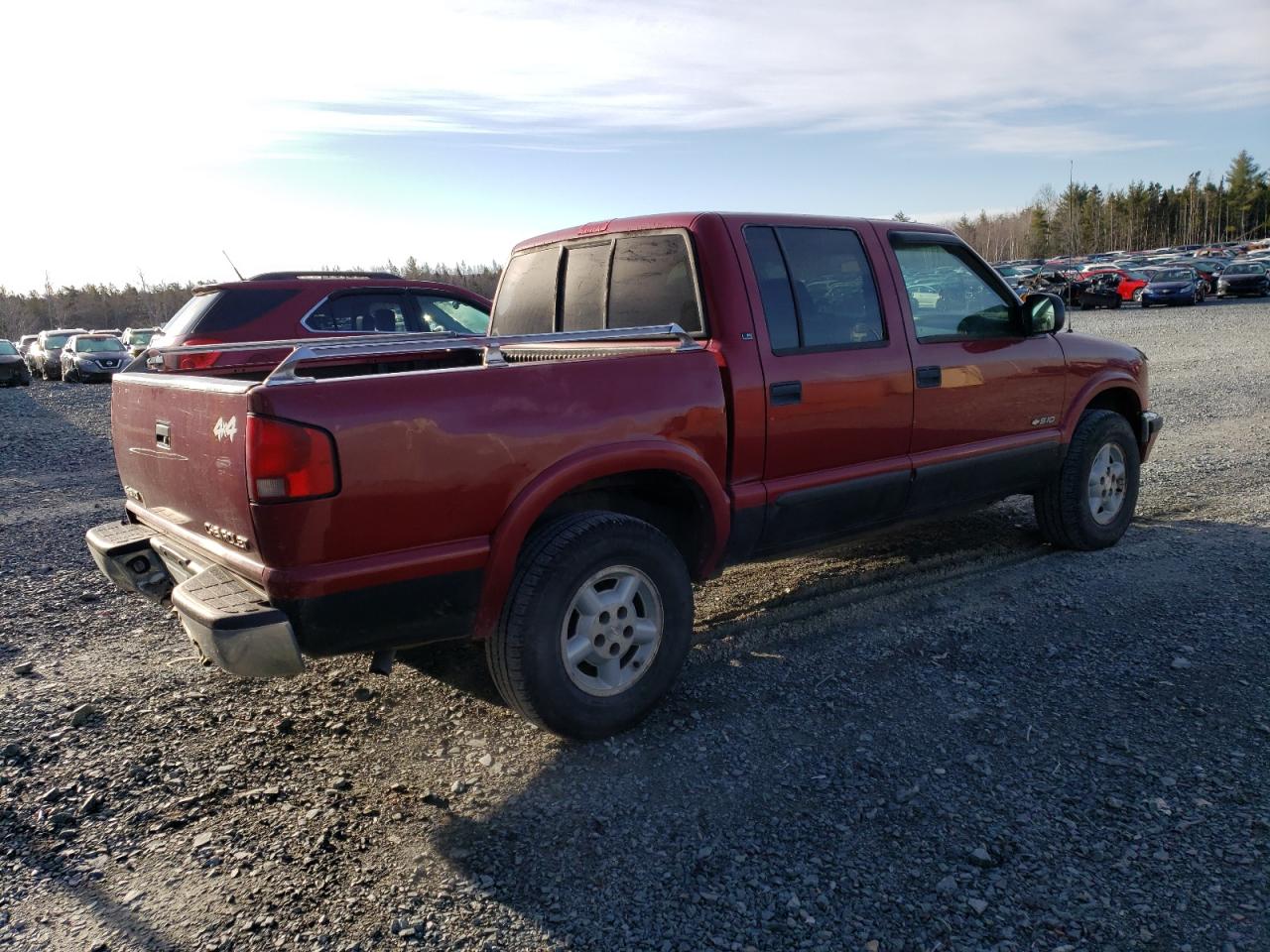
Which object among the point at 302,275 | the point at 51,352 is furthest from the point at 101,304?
the point at 302,275

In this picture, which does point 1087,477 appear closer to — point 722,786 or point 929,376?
point 929,376

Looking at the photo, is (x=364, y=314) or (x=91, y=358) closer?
(x=364, y=314)

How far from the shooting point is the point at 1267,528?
5.99 metres

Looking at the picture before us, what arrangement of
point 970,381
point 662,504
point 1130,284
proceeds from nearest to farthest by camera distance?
point 662,504 → point 970,381 → point 1130,284

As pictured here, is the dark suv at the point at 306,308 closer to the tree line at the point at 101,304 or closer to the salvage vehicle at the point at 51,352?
the salvage vehicle at the point at 51,352

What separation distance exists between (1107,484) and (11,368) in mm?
26257

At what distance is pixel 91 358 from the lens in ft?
83.9

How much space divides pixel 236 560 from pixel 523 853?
1349mm

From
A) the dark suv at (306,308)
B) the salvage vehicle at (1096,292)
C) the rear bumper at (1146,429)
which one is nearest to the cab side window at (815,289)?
the rear bumper at (1146,429)

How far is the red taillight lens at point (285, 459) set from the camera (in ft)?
9.48

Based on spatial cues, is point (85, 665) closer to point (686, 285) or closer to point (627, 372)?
point (627, 372)

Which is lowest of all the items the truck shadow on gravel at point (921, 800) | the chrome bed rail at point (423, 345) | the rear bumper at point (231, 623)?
the truck shadow on gravel at point (921, 800)

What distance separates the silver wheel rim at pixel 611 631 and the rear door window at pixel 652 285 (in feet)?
4.03

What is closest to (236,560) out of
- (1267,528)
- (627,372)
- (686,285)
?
(627,372)
